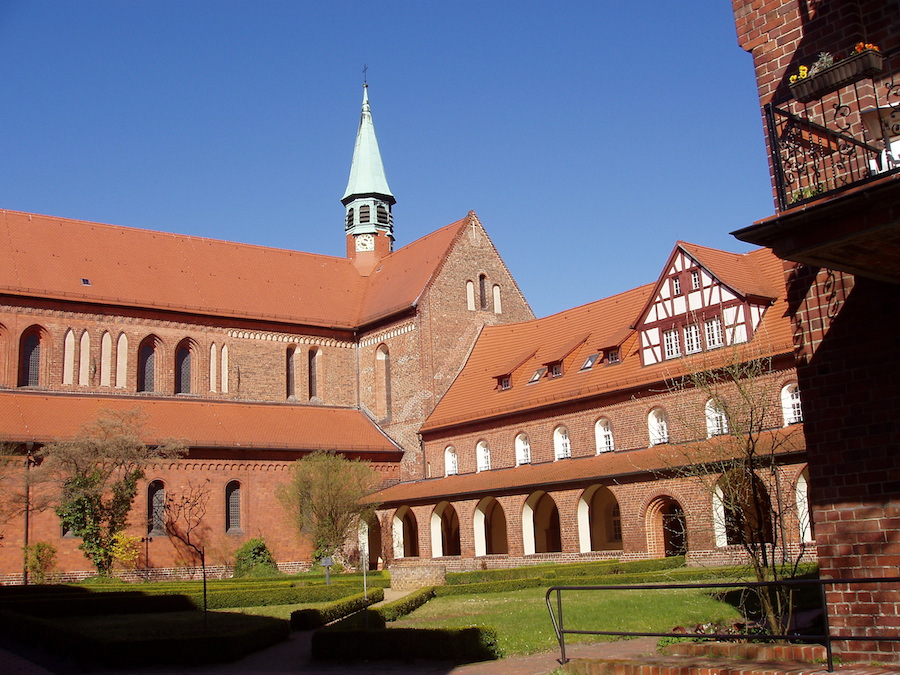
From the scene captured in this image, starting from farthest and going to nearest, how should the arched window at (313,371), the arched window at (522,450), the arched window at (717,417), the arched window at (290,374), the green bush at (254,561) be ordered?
the arched window at (313,371) → the arched window at (290,374) → the arched window at (522,450) → the green bush at (254,561) → the arched window at (717,417)

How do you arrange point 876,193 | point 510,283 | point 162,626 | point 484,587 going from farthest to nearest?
point 510,283 → point 484,587 → point 162,626 → point 876,193

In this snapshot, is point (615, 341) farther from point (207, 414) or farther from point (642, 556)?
point (207, 414)

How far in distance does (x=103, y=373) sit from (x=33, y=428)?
5251mm

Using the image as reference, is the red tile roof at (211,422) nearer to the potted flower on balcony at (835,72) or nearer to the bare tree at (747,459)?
the bare tree at (747,459)

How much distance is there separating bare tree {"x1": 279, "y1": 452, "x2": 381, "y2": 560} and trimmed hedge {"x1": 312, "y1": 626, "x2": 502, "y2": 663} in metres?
21.6

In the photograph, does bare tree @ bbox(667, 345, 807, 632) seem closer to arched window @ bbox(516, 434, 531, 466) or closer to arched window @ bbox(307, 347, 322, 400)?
arched window @ bbox(516, 434, 531, 466)

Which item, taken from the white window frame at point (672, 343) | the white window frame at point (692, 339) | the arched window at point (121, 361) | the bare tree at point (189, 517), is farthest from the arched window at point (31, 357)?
the white window frame at point (692, 339)

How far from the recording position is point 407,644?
49.8ft

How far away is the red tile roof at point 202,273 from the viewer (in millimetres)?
41938

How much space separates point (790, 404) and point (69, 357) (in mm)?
28551

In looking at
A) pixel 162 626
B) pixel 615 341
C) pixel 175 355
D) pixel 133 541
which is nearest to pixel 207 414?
pixel 175 355

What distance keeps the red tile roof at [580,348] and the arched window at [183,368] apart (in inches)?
435

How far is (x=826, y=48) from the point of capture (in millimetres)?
9945

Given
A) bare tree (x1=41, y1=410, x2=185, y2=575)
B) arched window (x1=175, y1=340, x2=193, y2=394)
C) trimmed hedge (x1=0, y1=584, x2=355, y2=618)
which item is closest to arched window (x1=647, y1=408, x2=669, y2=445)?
trimmed hedge (x1=0, y1=584, x2=355, y2=618)
